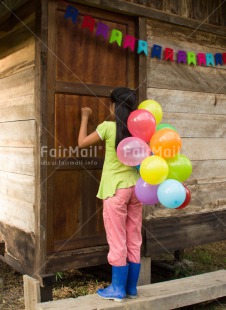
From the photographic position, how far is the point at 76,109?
3.91 metres

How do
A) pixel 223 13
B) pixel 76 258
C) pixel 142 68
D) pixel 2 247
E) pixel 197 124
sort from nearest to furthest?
pixel 76 258 < pixel 142 68 < pixel 2 247 < pixel 197 124 < pixel 223 13

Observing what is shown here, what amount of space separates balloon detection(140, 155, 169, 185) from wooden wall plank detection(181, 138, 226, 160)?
1.58m

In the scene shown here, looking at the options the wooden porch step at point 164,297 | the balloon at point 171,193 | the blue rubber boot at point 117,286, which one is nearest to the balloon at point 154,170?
the balloon at point 171,193

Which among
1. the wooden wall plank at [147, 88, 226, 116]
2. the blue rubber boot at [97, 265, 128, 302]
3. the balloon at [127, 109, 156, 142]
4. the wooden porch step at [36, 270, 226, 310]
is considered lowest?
the wooden porch step at [36, 270, 226, 310]

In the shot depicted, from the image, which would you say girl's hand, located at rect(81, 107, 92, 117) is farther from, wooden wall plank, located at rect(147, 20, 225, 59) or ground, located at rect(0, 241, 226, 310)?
ground, located at rect(0, 241, 226, 310)

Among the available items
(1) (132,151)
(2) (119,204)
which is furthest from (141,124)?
(2) (119,204)

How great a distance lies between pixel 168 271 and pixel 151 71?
260cm

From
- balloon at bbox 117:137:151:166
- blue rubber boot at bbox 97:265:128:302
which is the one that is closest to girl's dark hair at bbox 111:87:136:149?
balloon at bbox 117:137:151:166

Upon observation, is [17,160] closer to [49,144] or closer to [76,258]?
[49,144]

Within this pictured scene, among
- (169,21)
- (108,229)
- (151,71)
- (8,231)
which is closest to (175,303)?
(108,229)

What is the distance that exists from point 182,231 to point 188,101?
4.76 ft

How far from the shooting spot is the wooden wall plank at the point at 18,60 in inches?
152

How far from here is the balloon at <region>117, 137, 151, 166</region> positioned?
126 inches

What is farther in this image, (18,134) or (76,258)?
(18,134)
